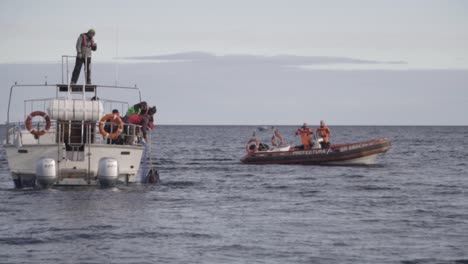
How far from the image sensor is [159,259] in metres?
13.6

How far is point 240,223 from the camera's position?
59.1ft

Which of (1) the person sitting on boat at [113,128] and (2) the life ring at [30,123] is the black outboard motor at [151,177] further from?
(2) the life ring at [30,123]

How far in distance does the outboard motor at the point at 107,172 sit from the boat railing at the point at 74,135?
754mm

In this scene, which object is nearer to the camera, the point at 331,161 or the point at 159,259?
the point at 159,259

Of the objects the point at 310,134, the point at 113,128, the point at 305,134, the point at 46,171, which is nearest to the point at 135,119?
the point at 113,128

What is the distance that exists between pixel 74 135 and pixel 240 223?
24.2ft

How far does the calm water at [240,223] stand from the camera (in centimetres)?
1406

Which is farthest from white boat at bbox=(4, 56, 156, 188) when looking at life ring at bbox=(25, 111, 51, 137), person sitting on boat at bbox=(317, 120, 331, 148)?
person sitting on boat at bbox=(317, 120, 331, 148)

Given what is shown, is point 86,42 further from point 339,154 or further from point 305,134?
point 339,154

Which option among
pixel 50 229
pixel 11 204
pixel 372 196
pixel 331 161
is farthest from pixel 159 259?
pixel 331 161

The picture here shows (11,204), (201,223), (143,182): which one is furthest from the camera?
(143,182)

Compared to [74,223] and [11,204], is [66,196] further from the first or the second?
[74,223]

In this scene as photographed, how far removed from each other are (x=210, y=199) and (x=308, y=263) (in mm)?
10348

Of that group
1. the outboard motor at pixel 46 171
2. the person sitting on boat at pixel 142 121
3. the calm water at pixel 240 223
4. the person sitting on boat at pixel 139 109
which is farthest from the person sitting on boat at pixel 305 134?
the outboard motor at pixel 46 171
